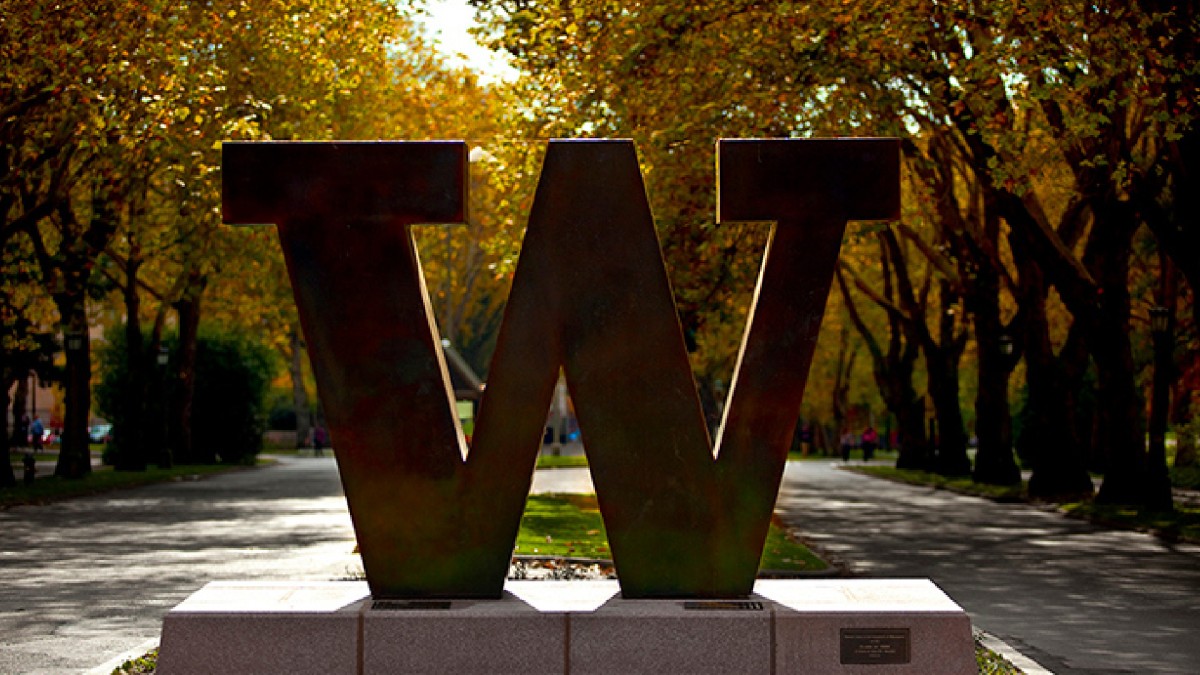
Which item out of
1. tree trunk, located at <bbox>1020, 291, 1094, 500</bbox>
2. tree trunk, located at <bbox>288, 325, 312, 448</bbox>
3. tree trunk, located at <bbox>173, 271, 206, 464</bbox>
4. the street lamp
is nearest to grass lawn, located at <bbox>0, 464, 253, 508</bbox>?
tree trunk, located at <bbox>173, 271, 206, 464</bbox>

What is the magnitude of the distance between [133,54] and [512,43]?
7197 mm

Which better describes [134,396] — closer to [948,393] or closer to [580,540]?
[948,393]

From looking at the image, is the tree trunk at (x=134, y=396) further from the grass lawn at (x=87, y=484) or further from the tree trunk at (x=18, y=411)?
the tree trunk at (x=18, y=411)

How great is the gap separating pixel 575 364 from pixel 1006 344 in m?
28.5

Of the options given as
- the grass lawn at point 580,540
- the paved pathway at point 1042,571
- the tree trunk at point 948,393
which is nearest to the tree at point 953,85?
the paved pathway at point 1042,571

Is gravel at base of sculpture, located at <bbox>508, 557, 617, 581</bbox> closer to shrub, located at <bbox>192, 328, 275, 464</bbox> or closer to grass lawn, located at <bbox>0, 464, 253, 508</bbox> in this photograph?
grass lawn, located at <bbox>0, 464, 253, 508</bbox>

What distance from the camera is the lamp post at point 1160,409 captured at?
29.0 meters

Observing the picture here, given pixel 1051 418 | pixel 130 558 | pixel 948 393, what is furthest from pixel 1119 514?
pixel 948 393

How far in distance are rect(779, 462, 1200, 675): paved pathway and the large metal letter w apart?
306 centimetres

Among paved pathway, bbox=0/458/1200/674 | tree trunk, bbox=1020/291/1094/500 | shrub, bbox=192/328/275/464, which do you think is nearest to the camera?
paved pathway, bbox=0/458/1200/674

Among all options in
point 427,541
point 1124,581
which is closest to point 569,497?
point 1124,581

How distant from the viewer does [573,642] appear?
31.6 feet

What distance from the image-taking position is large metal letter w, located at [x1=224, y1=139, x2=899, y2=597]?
34.1 feet

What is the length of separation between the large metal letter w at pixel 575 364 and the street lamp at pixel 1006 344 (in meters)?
27.9
